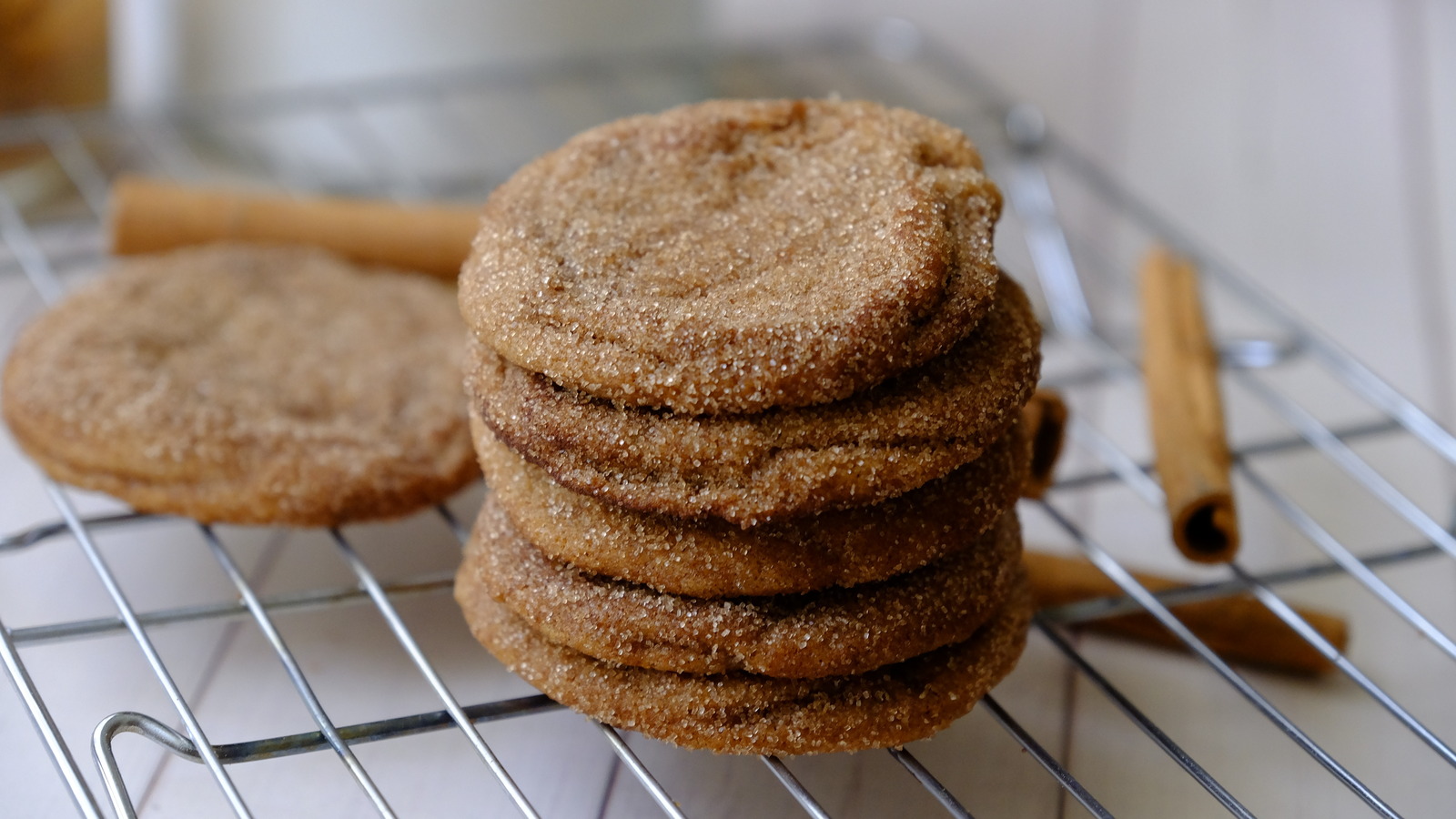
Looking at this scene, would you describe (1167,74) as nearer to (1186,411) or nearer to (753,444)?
(1186,411)

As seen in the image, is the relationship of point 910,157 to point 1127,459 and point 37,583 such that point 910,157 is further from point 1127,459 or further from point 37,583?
point 37,583

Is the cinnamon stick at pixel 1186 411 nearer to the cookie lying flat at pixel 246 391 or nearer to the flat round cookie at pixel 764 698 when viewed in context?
the flat round cookie at pixel 764 698

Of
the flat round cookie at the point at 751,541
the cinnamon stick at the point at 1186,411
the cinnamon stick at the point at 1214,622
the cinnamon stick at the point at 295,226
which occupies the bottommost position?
the cinnamon stick at the point at 1214,622

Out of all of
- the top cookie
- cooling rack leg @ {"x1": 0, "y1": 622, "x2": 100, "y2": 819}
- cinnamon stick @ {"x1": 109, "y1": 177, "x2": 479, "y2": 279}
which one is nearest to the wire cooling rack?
cooling rack leg @ {"x1": 0, "y1": 622, "x2": 100, "y2": 819}

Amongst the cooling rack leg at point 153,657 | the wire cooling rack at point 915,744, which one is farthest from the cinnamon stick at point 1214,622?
the cooling rack leg at point 153,657

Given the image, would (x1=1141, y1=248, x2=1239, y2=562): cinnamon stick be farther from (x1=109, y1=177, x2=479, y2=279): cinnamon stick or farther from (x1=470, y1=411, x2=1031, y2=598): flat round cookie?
(x1=109, y1=177, x2=479, y2=279): cinnamon stick

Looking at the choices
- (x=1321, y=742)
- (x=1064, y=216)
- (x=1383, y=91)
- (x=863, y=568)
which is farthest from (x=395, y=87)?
(x=1383, y=91)
